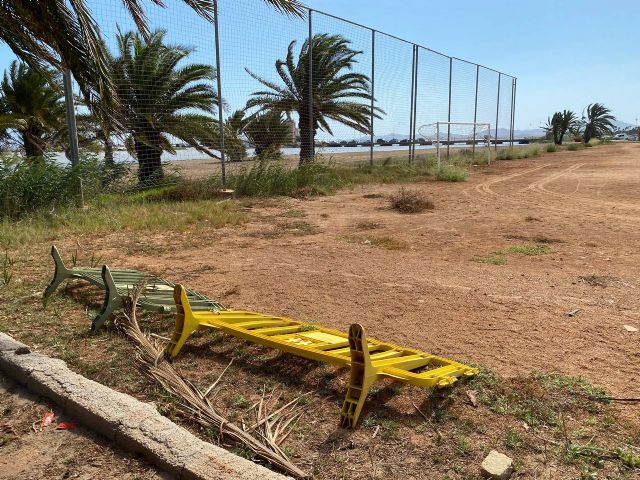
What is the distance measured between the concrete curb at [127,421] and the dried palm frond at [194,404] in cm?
11

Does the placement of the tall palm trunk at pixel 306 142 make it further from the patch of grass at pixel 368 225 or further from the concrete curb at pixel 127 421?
the concrete curb at pixel 127 421

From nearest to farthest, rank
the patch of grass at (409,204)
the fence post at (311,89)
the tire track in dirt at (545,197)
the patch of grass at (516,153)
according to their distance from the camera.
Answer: the tire track in dirt at (545,197) < the patch of grass at (409,204) < the fence post at (311,89) < the patch of grass at (516,153)

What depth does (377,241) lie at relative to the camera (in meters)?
7.04

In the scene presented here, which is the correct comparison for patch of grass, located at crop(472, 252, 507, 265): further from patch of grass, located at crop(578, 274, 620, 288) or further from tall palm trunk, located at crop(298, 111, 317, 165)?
tall palm trunk, located at crop(298, 111, 317, 165)

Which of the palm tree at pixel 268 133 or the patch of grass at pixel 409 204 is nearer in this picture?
the patch of grass at pixel 409 204

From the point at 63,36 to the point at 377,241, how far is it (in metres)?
4.16

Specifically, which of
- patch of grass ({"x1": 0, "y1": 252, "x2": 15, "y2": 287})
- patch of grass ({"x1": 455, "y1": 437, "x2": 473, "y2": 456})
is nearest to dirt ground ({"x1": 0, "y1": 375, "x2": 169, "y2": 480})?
patch of grass ({"x1": 455, "y1": 437, "x2": 473, "y2": 456})

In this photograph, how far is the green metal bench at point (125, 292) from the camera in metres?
3.83

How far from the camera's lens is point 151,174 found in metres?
10.9

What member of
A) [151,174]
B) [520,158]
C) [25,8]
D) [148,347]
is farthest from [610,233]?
[520,158]

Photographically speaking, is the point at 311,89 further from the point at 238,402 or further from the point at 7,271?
the point at 238,402

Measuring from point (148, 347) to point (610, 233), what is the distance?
6.43 m

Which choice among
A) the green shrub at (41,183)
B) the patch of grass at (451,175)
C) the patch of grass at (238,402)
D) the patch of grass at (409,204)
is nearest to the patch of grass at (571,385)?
the patch of grass at (238,402)

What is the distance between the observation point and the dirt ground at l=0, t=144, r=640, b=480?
7.97ft
